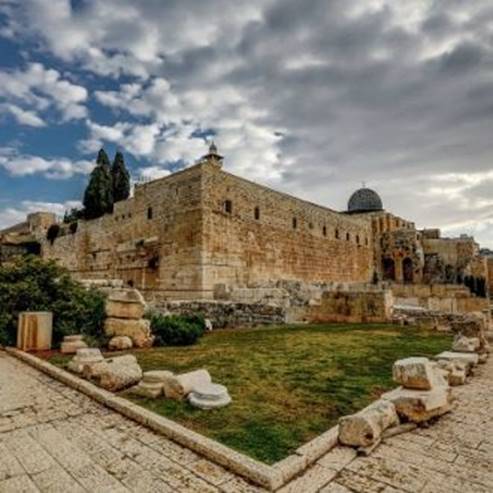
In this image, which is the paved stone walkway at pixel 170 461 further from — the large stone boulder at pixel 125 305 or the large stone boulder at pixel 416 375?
the large stone boulder at pixel 125 305

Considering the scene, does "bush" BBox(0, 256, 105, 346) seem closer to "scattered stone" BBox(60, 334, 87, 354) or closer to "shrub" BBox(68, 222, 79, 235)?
"scattered stone" BBox(60, 334, 87, 354)

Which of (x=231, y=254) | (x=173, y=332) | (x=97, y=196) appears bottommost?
(x=173, y=332)

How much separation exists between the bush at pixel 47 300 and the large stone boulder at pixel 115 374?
3475 millimetres

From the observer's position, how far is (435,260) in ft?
128

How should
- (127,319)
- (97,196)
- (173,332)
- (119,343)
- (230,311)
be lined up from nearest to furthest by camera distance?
(119,343), (127,319), (173,332), (230,311), (97,196)

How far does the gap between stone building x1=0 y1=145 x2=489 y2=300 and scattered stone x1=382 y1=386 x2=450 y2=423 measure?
12422 millimetres

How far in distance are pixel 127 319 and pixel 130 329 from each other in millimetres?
251

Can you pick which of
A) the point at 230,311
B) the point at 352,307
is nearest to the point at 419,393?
the point at 230,311

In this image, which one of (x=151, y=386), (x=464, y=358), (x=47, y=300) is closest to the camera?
(x=151, y=386)

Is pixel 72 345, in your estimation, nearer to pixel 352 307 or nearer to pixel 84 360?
pixel 84 360

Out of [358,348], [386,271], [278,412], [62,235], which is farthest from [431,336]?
[386,271]

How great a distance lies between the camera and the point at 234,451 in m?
3.25

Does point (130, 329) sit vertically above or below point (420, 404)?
above

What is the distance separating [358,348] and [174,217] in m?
11.9
